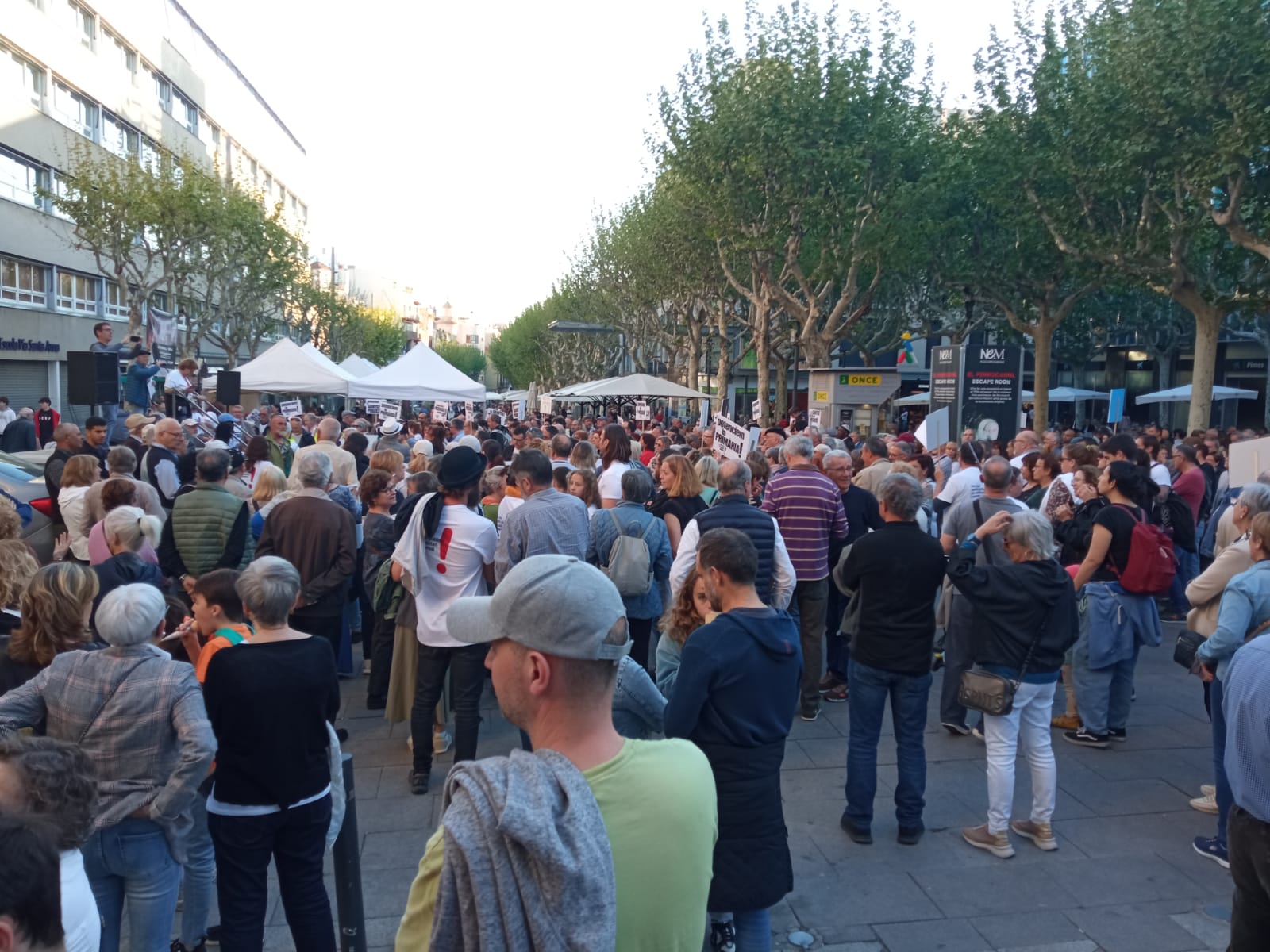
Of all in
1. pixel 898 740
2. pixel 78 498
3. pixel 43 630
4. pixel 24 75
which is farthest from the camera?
pixel 24 75

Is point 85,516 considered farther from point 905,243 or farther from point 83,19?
point 83,19

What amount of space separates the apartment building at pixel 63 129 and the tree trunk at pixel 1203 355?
27.8 metres

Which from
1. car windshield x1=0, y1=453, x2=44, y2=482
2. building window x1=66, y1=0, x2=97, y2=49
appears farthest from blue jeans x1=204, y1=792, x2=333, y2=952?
building window x1=66, y1=0, x2=97, y2=49

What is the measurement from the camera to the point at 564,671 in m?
1.74

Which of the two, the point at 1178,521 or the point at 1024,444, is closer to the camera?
the point at 1178,521

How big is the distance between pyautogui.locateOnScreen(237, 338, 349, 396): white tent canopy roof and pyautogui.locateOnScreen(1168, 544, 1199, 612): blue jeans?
12.8m

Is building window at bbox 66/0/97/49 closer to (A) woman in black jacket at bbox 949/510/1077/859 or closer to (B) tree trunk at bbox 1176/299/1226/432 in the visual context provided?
(B) tree trunk at bbox 1176/299/1226/432

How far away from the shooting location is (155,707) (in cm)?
325

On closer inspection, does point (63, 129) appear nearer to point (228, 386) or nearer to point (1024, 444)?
point (228, 386)

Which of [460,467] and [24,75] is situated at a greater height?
[24,75]

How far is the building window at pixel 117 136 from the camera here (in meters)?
34.4

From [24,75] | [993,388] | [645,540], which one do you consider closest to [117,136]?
[24,75]

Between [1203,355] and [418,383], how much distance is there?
16.1 m

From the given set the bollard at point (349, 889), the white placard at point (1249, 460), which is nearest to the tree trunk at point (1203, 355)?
the white placard at point (1249, 460)
